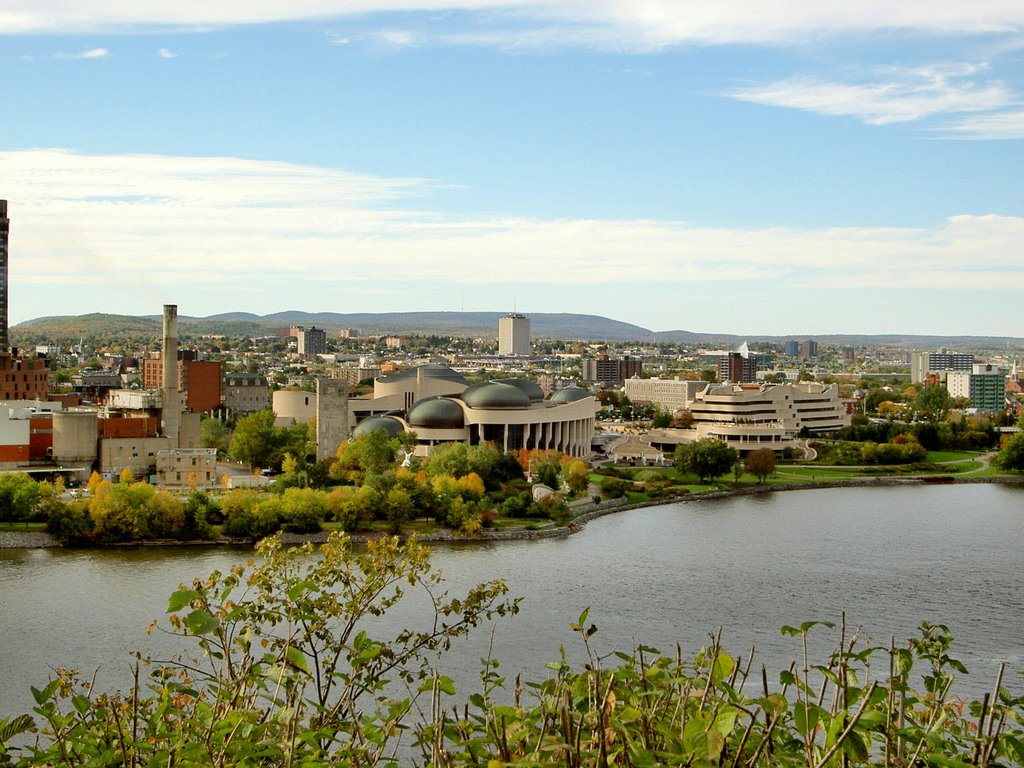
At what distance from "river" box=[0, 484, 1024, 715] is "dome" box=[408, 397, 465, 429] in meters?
6.45

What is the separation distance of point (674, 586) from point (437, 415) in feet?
39.6

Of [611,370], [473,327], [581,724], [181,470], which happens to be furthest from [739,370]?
[473,327]

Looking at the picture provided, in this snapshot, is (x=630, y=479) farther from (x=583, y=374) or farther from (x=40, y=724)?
(x=583, y=374)

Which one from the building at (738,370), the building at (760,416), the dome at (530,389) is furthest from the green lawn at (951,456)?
the building at (738,370)

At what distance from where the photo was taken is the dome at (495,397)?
2423cm

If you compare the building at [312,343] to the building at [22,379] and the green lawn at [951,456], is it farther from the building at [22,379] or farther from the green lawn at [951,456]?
the green lawn at [951,456]

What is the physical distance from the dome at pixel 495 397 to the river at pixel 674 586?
651 centimetres

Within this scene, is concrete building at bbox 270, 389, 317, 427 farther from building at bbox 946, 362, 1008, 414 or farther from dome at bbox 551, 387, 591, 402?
building at bbox 946, 362, 1008, 414

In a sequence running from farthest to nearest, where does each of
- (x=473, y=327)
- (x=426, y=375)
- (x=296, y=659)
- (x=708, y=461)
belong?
(x=473, y=327) < (x=426, y=375) < (x=708, y=461) < (x=296, y=659)

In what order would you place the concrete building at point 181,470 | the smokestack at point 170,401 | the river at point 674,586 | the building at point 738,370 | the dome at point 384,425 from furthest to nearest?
the building at point 738,370 → the dome at point 384,425 → the smokestack at point 170,401 → the concrete building at point 181,470 → the river at point 674,586

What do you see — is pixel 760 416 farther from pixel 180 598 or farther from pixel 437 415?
pixel 180 598

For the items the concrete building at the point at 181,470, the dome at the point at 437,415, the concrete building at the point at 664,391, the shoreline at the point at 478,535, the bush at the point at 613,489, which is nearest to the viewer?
the shoreline at the point at 478,535

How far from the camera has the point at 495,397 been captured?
957 inches

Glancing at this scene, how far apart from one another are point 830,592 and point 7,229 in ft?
85.5
